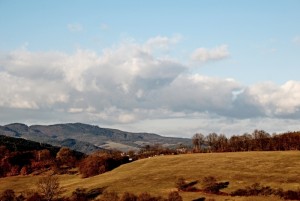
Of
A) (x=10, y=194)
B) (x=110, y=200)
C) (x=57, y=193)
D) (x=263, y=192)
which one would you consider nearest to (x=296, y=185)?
(x=263, y=192)

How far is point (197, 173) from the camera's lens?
132m

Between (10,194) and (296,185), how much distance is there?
88076 millimetres

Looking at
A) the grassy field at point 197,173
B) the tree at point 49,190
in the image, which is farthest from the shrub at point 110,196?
the tree at point 49,190

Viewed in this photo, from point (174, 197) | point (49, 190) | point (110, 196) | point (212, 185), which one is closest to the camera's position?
point (174, 197)

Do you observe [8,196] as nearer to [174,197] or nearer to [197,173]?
[174,197]

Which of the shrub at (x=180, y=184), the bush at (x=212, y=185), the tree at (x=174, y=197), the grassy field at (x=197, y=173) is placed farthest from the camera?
the shrub at (x=180, y=184)

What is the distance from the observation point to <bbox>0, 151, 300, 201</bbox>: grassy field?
114 metres

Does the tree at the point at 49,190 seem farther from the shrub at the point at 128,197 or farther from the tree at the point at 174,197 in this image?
the tree at the point at 174,197

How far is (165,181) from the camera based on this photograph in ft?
415

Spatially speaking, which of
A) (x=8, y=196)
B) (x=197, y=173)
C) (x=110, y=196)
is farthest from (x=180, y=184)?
(x=8, y=196)

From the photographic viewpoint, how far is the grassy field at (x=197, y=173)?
373ft

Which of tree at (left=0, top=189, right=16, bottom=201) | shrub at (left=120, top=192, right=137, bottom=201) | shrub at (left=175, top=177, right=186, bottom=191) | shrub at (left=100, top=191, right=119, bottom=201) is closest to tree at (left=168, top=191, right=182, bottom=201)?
shrub at (left=175, top=177, right=186, bottom=191)

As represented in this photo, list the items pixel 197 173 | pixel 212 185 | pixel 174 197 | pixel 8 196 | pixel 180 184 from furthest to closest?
pixel 8 196 < pixel 197 173 < pixel 180 184 < pixel 212 185 < pixel 174 197

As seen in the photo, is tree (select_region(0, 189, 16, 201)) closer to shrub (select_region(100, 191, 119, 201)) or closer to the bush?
shrub (select_region(100, 191, 119, 201))
